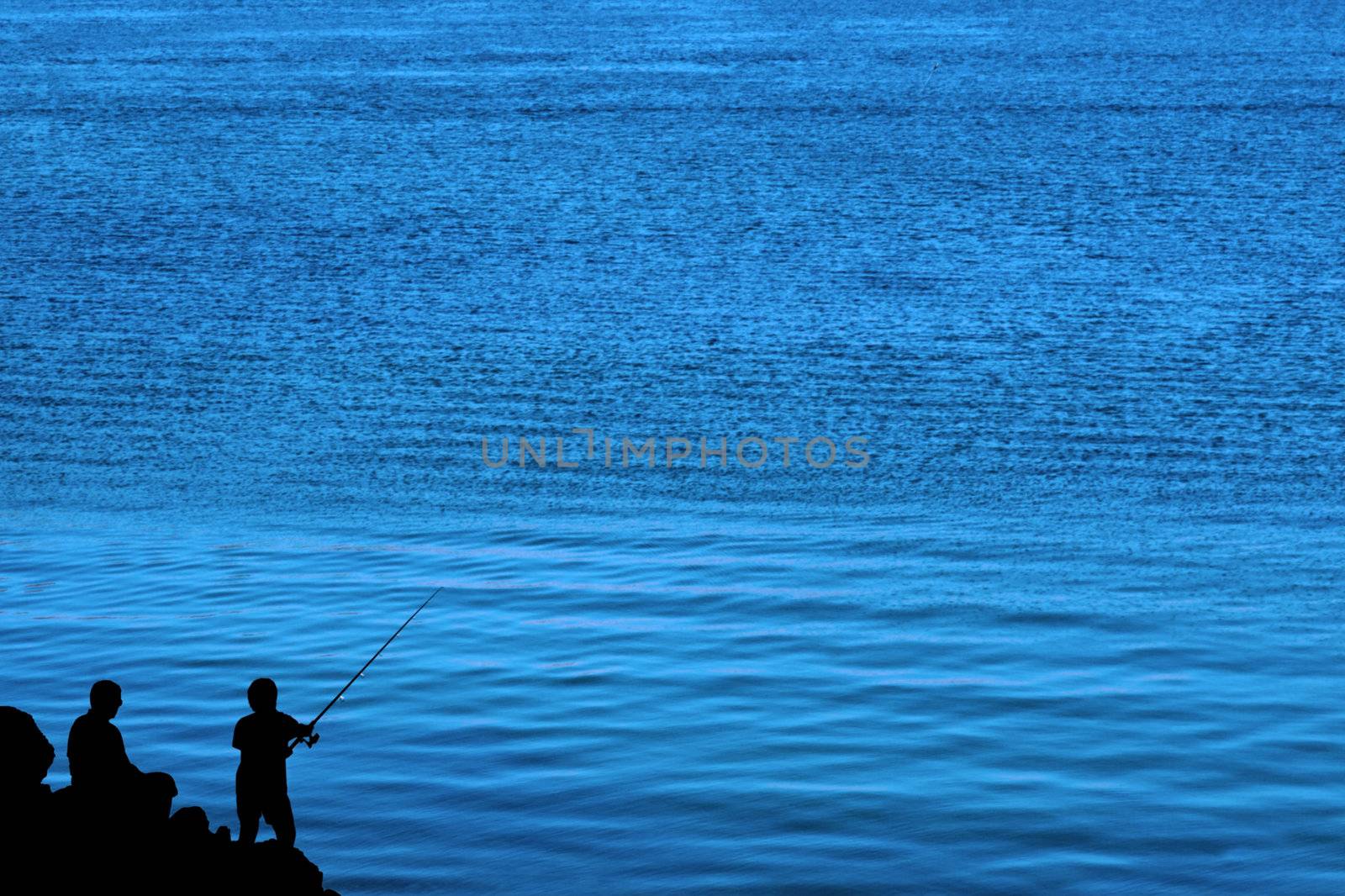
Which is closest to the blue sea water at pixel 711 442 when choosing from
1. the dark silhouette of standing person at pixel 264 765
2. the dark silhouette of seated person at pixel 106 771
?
the dark silhouette of standing person at pixel 264 765

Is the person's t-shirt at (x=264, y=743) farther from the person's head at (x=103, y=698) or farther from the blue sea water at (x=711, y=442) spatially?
the blue sea water at (x=711, y=442)

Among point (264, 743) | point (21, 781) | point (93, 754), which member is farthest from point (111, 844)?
point (264, 743)

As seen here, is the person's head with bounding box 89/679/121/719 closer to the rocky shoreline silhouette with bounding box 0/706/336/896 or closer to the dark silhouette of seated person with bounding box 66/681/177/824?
the dark silhouette of seated person with bounding box 66/681/177/824

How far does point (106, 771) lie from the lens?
8516 millimetres

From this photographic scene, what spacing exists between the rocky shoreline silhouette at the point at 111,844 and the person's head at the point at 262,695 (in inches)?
24.8

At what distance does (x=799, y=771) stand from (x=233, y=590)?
10089 mm

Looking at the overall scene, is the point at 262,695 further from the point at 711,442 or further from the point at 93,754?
the point at 711,442

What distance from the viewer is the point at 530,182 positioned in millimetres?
60719

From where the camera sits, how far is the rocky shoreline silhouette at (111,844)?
816cm

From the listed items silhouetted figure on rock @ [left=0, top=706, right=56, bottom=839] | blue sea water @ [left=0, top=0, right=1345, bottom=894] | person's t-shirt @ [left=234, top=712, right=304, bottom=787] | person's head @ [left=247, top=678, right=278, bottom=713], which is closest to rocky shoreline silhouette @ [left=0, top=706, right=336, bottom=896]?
silhouetted figure on rock @ [left=0, top=706, right=56, bottom=839]

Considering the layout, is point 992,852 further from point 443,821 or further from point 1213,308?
point 1213,308

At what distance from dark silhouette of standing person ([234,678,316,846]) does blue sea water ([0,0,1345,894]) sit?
3098mm

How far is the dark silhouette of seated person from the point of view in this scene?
333 inches

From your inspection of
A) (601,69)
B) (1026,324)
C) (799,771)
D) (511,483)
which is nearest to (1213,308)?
(1026,324)
